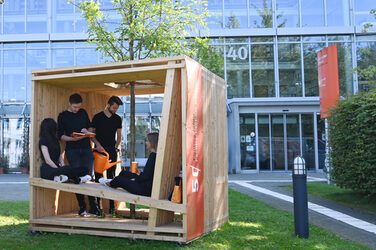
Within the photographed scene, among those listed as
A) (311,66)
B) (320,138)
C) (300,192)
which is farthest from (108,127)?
(311,66)

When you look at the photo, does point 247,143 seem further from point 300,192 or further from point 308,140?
point 300,192

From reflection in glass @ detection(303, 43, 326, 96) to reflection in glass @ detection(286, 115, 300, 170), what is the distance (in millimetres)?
1674

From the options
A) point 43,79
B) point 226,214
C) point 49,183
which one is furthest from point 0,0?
point 226,214

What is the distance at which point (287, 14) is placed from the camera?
835 inches

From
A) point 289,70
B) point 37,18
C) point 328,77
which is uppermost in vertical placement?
point 37,18

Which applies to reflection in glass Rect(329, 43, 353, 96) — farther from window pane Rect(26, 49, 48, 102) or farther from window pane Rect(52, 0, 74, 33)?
window pane Rect(26, 49, 48, 102)

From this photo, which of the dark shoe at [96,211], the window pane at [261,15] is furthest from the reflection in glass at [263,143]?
the dark shoe at [96,211]

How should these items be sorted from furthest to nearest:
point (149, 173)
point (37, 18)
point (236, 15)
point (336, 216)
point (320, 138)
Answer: point (37, 18) < point (236, 15) < point (320, 138) < point (336, 216) < point (149, 173)

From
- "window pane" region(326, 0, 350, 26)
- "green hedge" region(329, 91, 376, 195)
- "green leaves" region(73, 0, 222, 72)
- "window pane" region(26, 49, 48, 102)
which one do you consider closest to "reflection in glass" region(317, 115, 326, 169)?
"window pane" region(326, 0, 350, 26)

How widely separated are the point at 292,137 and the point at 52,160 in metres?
15.9

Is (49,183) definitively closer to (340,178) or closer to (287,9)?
(340,178)

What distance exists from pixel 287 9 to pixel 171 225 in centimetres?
1826

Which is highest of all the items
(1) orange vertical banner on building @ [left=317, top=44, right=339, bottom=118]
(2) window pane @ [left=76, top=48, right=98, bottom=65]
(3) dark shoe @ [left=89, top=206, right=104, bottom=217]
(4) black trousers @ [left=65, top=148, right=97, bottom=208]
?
(2) window pane @ [left=76, top=48, right=98, bottom=65]

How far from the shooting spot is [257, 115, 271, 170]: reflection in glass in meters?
20.3
